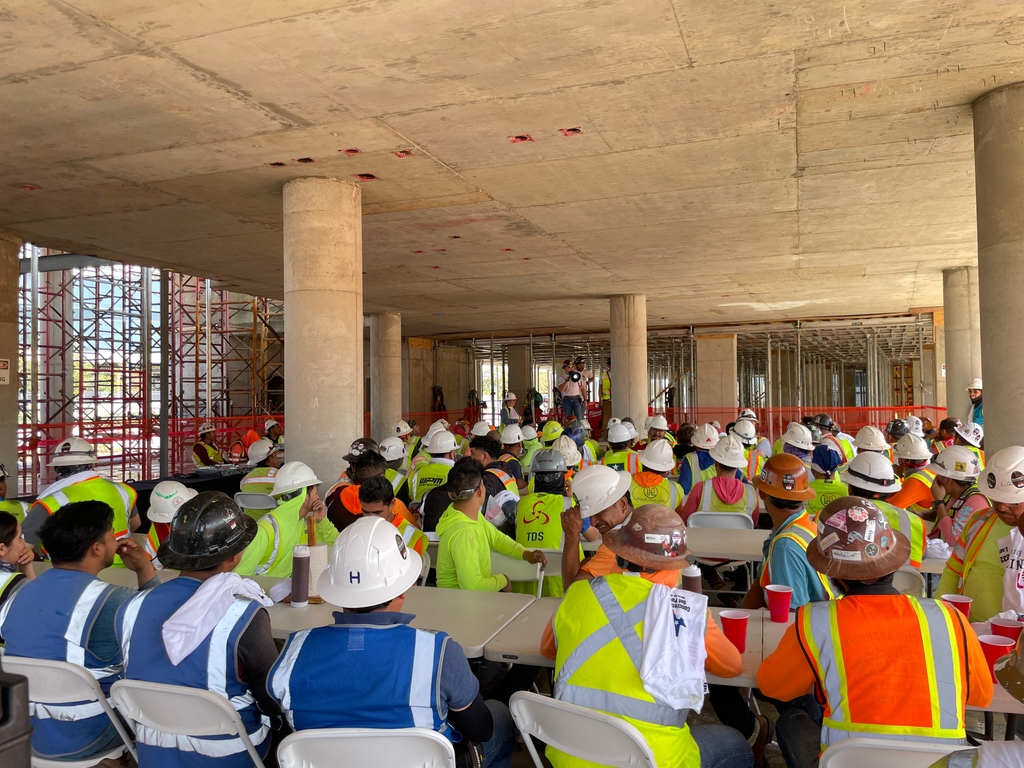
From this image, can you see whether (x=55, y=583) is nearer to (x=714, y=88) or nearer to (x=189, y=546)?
(x=189, y=546)

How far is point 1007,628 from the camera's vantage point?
8.55 feet

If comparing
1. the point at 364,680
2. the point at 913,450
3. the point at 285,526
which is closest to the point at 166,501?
the point at 285,526

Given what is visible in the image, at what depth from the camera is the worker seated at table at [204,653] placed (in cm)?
239

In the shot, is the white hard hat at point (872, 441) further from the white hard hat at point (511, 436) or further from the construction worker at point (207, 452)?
the construction worker at point (207, 452)

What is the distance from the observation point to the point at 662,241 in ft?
36.7

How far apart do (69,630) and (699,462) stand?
19.2ft

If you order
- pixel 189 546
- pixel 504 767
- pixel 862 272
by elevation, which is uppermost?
pixel 862 272

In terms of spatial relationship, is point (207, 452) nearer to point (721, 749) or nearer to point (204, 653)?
point (204, 653)

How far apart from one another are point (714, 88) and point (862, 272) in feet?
32.7

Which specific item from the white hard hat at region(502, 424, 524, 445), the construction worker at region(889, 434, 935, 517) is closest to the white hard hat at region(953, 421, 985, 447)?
the construction worker at region(889, 434, 935, 517)

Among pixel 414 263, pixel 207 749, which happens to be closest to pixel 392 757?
pixel 207 749

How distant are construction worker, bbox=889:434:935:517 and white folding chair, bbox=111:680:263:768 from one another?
4.82 meters

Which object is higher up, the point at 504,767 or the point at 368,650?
the point at 368,650

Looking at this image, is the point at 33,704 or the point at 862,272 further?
the point at 862,272
